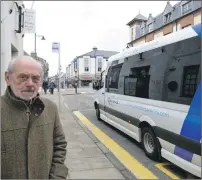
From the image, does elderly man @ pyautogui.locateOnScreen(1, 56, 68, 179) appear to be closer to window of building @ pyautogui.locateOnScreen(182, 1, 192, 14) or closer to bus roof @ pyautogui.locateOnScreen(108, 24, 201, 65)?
bus roof @ pyautogui.locateOnScreen(108, 24, 201, 65)

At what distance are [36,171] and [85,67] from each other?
2759 inches

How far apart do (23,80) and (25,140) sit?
1.32 feet

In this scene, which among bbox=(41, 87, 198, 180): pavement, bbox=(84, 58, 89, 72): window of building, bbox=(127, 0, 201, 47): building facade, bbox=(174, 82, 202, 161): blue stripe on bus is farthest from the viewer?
bbox=(84, 58, 89, 72): window of building

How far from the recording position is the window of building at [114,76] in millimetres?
7508

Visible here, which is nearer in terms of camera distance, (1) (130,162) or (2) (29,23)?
(1) (130,162)

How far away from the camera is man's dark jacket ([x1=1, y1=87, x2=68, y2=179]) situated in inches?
68.2

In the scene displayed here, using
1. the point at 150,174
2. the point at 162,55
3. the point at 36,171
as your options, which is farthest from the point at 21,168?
the point at 162,55

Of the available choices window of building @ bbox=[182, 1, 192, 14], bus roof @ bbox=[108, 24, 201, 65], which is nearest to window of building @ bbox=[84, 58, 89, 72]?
window of building @ bbox=[182, 1, 192, 14]

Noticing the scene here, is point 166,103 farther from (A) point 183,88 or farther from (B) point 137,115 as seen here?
(B) point 137,115

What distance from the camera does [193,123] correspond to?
3.89 meters

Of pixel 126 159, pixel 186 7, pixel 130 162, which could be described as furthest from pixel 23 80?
pixel 186 7

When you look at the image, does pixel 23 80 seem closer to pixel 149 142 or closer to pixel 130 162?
pixel 130 162

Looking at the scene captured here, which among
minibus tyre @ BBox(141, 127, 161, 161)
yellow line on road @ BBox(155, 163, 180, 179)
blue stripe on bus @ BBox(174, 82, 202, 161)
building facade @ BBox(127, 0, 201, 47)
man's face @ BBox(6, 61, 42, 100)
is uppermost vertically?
building facade @ BBox(127, 0, 201, 47)

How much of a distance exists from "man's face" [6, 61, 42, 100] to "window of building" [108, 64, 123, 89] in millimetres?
5537
